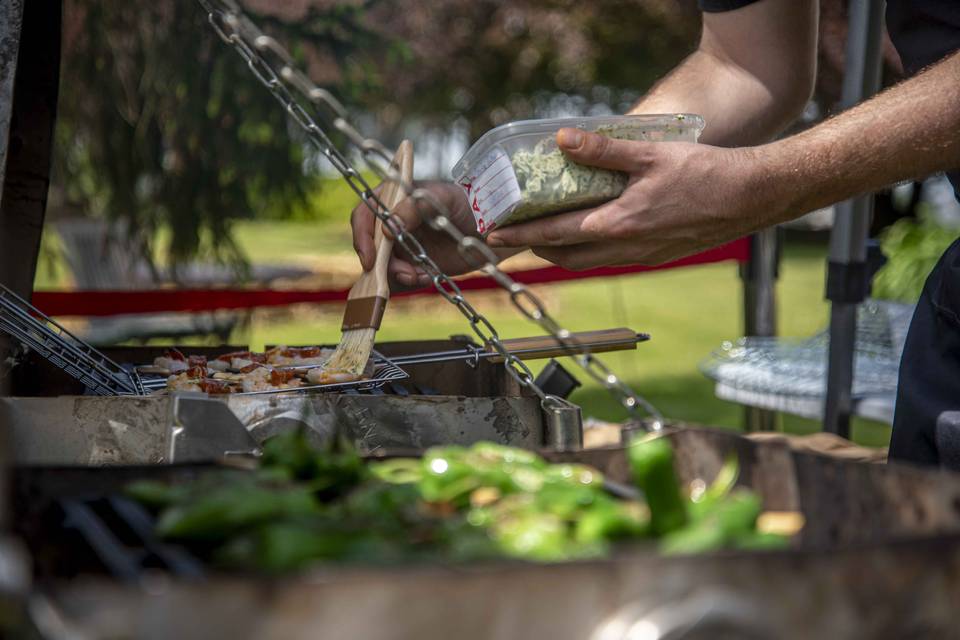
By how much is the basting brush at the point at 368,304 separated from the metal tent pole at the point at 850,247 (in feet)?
5.01

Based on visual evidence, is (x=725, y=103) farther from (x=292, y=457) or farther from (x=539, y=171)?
(x=292, y=457)

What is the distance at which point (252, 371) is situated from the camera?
221cm

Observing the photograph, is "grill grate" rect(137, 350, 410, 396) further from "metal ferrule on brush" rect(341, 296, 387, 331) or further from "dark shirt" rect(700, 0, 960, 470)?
"dark shirt" rect(700, 0, 960, 470)

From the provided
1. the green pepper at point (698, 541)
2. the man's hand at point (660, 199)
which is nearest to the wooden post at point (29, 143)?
the man's hand at point (660, 199)

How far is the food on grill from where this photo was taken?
2064 mm

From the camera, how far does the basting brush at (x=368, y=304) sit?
2.10m

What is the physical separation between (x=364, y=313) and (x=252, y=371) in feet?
0.91

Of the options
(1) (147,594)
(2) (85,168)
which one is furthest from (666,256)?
(2) (85,168)

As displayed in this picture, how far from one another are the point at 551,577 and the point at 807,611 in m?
Answer: 0.25

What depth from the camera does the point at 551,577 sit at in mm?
935

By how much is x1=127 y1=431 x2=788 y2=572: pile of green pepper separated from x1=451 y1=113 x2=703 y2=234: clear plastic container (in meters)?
0.74

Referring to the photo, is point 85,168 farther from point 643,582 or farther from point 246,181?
point 643,582

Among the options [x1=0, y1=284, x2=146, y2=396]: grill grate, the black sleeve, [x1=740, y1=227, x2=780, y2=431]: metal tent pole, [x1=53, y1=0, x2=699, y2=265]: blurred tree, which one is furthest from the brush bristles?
[x1=53, y1=0, x2=699, y2=265]: blurred tree

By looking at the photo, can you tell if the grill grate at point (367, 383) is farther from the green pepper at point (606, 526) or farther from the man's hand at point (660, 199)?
the green pepper at point (606, 526)
